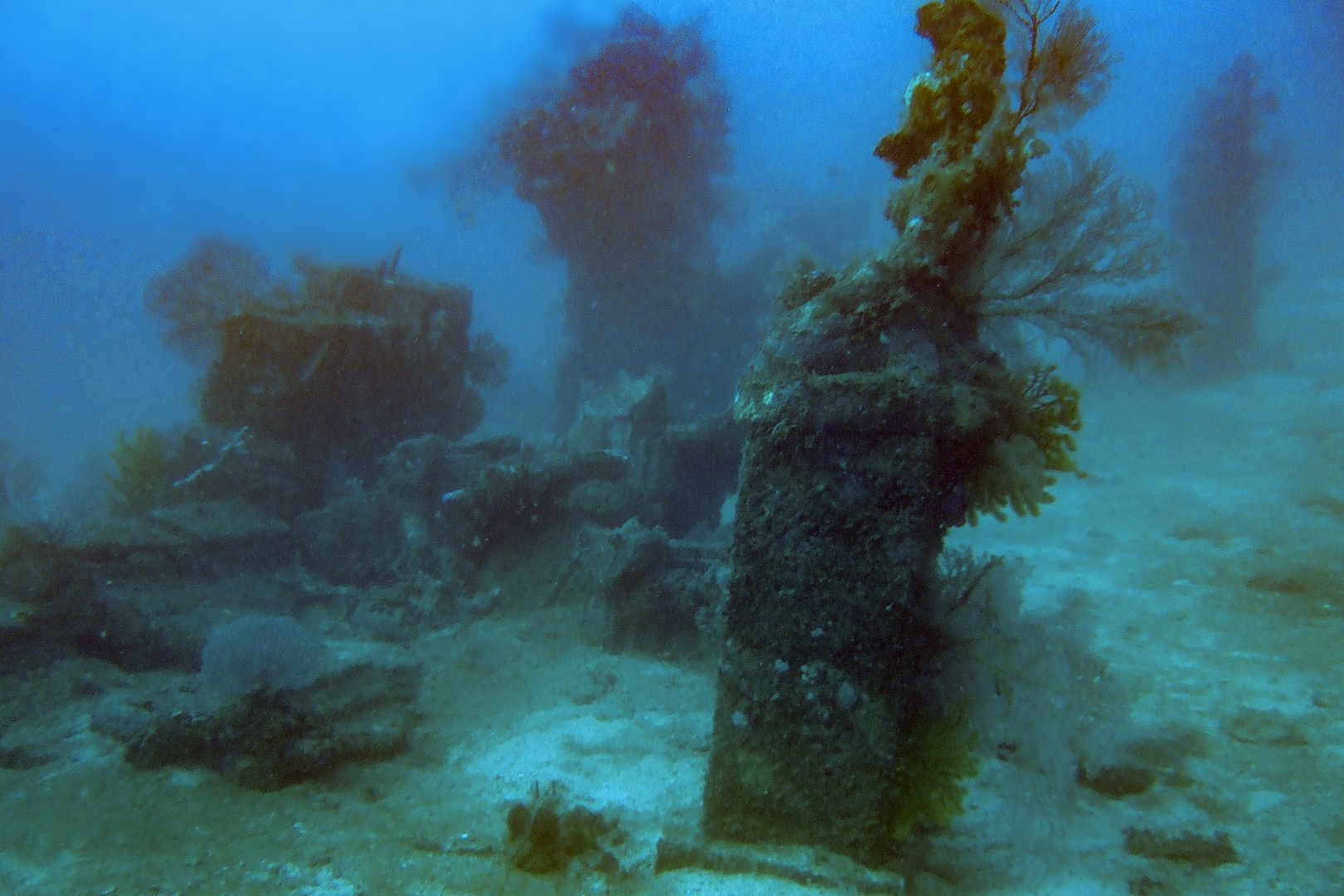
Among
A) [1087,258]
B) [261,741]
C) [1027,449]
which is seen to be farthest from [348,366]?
[1087,258]

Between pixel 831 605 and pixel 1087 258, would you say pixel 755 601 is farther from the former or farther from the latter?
pixel 1087 258

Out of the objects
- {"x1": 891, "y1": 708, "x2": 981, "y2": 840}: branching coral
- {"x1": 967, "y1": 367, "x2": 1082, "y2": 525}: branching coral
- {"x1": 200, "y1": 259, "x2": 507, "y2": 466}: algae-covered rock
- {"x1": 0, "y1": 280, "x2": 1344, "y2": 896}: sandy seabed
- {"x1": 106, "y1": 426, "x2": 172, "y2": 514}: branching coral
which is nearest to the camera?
{"x1": 891, "y1": 708, "x2": 981, "y2": 840}: branching coral

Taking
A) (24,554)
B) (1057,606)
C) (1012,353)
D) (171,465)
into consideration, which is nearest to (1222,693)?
(1057,606)

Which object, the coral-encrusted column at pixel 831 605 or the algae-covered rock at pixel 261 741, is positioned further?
the algae-covered rock at pixel 261 741

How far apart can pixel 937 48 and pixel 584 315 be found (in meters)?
11.3

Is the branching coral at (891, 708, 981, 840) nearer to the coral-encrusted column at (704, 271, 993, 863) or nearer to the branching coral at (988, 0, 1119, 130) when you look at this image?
the coral-encrusted column at (704, 271, 993, 863)

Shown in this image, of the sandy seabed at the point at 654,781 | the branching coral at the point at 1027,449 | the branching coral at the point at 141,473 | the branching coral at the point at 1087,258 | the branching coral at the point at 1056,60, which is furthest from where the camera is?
the branching coral at the point at 141,473

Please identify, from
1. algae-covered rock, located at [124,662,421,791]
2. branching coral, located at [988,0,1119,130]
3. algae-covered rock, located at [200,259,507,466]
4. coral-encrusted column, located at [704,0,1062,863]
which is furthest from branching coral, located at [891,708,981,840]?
algae-covered rock, located at [200,259,507,466]

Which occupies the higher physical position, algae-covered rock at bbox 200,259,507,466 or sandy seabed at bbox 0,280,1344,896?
algae-covered rock at bbox 200,259,507,466

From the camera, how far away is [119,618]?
5789 mm

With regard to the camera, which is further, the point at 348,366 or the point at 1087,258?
the point at 348,366

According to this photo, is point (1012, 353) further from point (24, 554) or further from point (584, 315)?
point (584, 315)

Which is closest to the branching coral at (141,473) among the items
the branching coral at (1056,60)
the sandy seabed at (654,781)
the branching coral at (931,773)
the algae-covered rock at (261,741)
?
the sandy seabed at (654,781)

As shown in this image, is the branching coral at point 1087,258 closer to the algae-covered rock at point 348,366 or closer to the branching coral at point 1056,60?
the branching coral at point 1056,60
